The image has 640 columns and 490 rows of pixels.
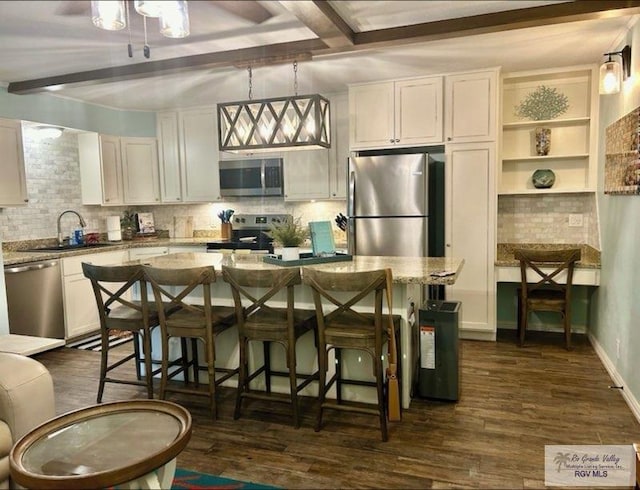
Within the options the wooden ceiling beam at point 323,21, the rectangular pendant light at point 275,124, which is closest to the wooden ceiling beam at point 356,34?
the wooden ceiling beam at point 323,21

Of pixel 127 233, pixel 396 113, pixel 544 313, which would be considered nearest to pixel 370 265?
pixel 396 113

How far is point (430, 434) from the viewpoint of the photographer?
8.95 ft

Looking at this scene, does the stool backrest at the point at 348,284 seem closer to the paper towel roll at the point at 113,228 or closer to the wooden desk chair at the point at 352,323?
the wooden desk chair at the point at 352,323

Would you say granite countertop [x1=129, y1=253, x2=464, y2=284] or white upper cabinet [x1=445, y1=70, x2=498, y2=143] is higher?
white upper cabinet [x1=445, y1=70, x2=498, y2=143]

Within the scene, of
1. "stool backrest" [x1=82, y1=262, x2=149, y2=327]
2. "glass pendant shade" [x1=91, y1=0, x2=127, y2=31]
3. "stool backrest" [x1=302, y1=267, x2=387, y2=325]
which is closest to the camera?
"glass pendant shade" [x1=91, y1=0, x2=127, y2=31]

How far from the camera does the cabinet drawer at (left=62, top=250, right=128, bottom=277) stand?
15.1 feet

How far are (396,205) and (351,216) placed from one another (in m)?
0.44

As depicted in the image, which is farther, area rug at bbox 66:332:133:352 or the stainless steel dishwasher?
area rug at bbox 66:332:133:352

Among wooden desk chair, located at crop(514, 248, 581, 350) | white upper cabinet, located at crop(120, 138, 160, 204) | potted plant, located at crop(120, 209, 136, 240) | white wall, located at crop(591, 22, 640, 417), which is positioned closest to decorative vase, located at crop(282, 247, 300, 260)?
wooden desk chair, located at crop(514, 248, 581, 350)

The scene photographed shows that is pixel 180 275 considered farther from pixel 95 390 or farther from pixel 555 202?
pixel 555 202

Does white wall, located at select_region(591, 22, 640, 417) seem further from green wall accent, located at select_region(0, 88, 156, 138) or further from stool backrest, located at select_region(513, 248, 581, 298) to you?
green wall accent, located at select_region(0, 88, 156, 138)

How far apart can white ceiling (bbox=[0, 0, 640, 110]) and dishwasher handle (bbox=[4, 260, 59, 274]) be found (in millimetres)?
1590

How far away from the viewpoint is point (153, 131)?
19.2ft

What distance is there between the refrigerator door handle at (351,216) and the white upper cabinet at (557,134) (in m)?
1.37
